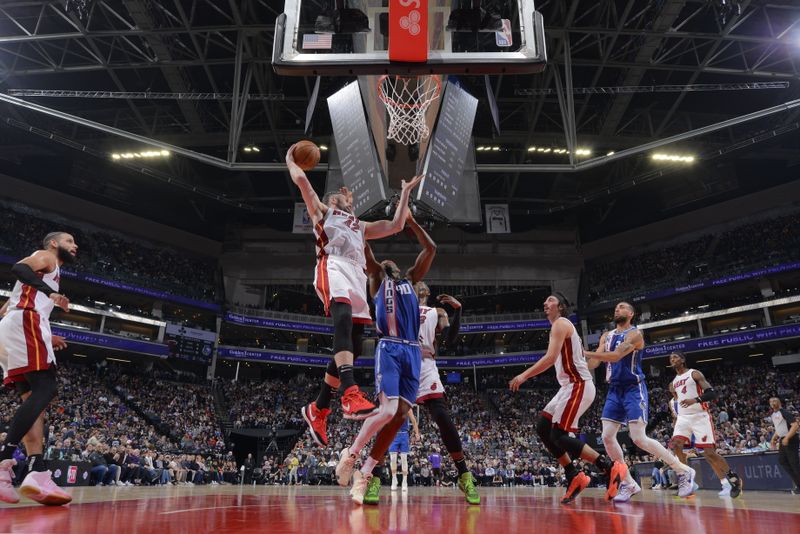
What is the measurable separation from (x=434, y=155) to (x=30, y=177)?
25.5m

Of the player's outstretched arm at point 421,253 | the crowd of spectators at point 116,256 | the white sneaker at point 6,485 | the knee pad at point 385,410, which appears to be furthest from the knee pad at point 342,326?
the crowd of spectators at point 116,256

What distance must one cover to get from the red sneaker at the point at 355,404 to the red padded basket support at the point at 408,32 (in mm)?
3263

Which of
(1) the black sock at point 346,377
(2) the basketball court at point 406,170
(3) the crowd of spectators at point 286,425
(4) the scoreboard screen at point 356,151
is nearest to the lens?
(2) the basketball court at point 406,170

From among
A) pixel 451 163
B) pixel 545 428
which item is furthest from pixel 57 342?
pixel 451 163

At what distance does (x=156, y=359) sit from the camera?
29.3m

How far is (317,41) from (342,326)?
3.24m

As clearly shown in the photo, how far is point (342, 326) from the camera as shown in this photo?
3777 millimetres

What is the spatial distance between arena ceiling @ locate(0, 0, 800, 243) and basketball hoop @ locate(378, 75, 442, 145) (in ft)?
10.4

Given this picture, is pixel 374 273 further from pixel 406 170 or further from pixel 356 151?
pixel 406 170

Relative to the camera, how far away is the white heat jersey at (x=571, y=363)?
5281 mm

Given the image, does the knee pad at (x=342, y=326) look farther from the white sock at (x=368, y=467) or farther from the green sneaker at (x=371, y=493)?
the green sneaker at (x=371, y=493)

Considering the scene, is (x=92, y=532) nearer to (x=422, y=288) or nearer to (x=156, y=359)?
(x=422, y=288)

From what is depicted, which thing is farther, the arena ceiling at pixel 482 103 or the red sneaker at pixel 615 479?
the arena ceiling at pixel 482 103

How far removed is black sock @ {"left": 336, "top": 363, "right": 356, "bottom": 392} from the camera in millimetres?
3677
